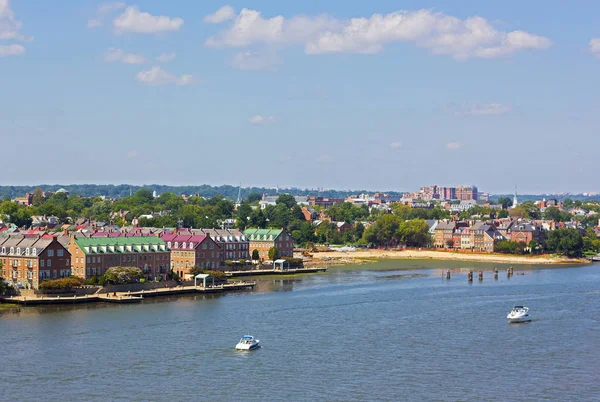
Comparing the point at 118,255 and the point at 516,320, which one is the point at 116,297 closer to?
the point at 118,255

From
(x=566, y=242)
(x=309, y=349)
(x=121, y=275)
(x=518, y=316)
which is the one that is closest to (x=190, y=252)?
(x=121, y=275)

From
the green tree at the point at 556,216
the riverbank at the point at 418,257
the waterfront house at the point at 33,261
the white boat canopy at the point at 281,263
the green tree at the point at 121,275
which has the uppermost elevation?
the green tree at the point at 556,216

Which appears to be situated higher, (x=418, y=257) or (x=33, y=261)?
(x=33, y=261)

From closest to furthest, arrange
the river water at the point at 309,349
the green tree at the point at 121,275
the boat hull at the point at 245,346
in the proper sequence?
the river water at the point at 309,349, the boat hull at the point at 245,346, the green tree at the point at 121,275

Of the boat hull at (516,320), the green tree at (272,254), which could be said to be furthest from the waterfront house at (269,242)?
the boat hull at (516,320)

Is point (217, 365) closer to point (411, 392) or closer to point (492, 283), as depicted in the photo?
point (411, 392)

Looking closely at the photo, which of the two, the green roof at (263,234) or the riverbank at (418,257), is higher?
the green roof at (263,234)

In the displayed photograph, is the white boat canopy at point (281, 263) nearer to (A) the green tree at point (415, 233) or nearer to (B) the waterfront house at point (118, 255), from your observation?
(B) the waterfront house at point (118, 255)

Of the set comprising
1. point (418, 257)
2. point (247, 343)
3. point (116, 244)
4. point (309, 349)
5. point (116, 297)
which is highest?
point (116, 244)
